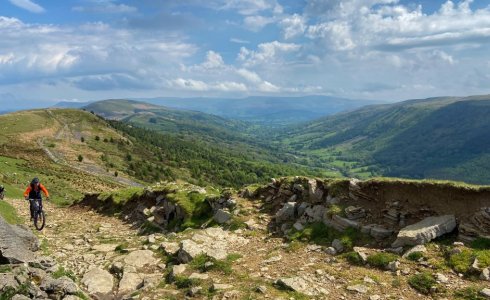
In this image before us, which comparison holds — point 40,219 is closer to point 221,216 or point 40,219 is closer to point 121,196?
point 121,196

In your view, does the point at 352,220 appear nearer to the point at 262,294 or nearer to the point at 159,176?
the point at 262,294

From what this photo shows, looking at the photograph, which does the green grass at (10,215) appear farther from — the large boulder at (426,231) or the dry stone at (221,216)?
the large boulder at (426,231)

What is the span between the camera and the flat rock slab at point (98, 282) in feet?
55.7

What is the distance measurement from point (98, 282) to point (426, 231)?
1550 cm

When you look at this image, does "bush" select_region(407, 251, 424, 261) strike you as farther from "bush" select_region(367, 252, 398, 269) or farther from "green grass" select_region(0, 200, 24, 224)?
"green grass" select_region(0, 200, 24, 224)

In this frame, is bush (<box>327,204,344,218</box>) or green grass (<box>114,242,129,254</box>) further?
green grass (<box>114,242,129,254</box>)

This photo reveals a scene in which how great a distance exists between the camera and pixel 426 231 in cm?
1783

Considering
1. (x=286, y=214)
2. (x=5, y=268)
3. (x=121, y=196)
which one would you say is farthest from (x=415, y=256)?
(x=121, y=196)

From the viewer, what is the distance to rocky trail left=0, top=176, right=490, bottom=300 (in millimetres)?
15195

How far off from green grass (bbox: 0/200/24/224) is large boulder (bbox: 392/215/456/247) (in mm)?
27410

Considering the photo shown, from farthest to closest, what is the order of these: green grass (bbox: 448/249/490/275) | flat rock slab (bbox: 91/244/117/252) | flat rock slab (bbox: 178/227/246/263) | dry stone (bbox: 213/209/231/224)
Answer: dry stone (bbox: 213/209/231/224), flat rock slab (bbox: 91/244/117/252), flat rock slab (bbox: 178/227/246/263), green grass (bbox: 448/249/490/275)

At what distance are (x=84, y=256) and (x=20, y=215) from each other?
16191 millimetres

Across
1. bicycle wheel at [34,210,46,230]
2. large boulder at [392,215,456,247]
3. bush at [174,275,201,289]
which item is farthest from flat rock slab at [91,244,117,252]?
large boulder at [392,215,456,247]

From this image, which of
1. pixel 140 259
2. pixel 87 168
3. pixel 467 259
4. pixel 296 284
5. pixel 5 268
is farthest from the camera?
pixel 87 168
